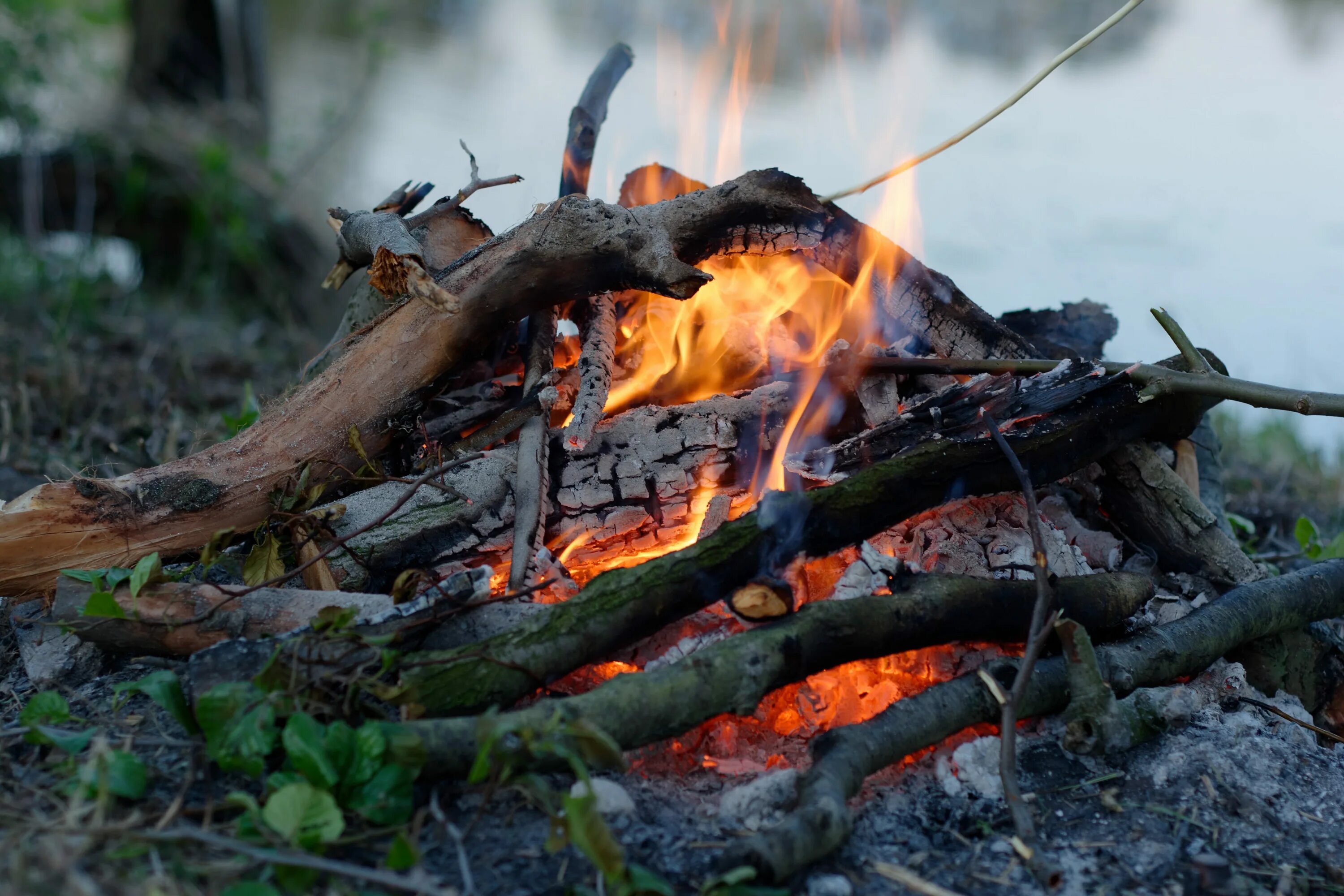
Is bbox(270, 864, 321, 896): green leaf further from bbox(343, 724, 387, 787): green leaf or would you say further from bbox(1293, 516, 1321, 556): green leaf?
bbox(1293, 516, 1321, 556): green leaf

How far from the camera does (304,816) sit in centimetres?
138

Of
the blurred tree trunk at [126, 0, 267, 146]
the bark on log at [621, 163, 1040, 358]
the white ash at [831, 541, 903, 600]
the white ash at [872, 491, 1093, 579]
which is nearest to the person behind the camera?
the white ash at [831, 541, 903, 600]

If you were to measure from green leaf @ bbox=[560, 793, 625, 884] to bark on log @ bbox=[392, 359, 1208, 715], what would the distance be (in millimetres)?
416

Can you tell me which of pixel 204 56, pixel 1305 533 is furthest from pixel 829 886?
pixel 204 56

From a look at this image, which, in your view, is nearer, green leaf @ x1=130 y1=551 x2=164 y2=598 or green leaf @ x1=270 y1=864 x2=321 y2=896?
green leaf @ x1=270 y1=864 x2=321 y2=896

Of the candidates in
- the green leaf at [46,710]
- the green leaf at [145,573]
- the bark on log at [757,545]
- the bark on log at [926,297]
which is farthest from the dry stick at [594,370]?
the green leaf at [46,710]

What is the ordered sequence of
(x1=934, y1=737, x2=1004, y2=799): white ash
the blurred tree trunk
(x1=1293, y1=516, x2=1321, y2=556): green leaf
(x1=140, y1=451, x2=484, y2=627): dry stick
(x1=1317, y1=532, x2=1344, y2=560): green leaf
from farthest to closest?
the blurred tree trunk
(x1=1293, y1=516, x2=1321, y2=556): green leaf
(x1=1317, y1=532, x2=1344, y2=560): green leaf
(x1=140, y1=451, x2=484, y2=627): dry stick
(x1=934, y1=737, x2=1004, y2=799): white ash

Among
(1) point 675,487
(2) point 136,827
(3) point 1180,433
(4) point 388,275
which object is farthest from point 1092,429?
(2) point 136,827

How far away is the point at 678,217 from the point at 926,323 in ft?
2.62

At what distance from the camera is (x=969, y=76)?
22.2 feet

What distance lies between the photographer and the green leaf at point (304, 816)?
4.45ft

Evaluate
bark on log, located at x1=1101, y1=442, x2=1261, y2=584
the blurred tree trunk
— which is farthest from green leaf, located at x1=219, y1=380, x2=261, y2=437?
the blurred tree trunk

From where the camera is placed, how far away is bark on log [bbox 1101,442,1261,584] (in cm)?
251

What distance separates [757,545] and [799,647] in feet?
0.76
